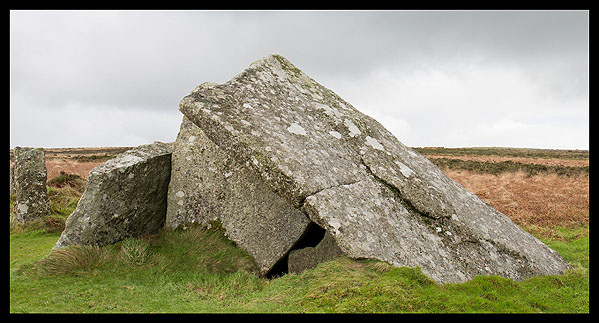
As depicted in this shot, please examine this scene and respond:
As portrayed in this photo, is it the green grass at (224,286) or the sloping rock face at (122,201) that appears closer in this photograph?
the green grass at (224,286)

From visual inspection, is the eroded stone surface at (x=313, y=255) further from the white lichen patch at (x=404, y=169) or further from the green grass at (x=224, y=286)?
the white lichen patch at (x=404, y=169)

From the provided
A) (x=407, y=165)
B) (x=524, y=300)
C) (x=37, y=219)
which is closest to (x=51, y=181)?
(x=37, y=219)

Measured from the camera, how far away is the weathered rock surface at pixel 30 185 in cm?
1137

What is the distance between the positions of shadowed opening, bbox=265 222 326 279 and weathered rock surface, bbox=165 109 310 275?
0.11 metres

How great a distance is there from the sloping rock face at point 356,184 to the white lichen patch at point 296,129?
0.02m

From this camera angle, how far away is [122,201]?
7500mm

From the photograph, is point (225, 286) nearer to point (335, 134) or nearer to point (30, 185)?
point (335, 134)

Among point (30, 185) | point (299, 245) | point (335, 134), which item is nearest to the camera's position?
point (299, 245)

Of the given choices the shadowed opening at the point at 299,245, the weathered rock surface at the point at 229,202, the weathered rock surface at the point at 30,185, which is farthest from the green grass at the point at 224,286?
the weathered rock surface at the point at 30,185

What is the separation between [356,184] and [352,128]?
6.51ft

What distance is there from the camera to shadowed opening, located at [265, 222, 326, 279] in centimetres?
716

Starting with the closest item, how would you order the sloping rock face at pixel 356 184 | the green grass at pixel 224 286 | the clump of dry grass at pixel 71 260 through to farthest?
the green grass at pixel 224 286, the sloping rock face at pixel 356 184, the clump of dry grass at pixel 71 260

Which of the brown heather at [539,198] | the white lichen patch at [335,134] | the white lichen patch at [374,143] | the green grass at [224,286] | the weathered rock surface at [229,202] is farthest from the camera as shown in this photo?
the brown heather at [539,198]

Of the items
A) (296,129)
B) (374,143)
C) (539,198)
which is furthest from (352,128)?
(539,198)
